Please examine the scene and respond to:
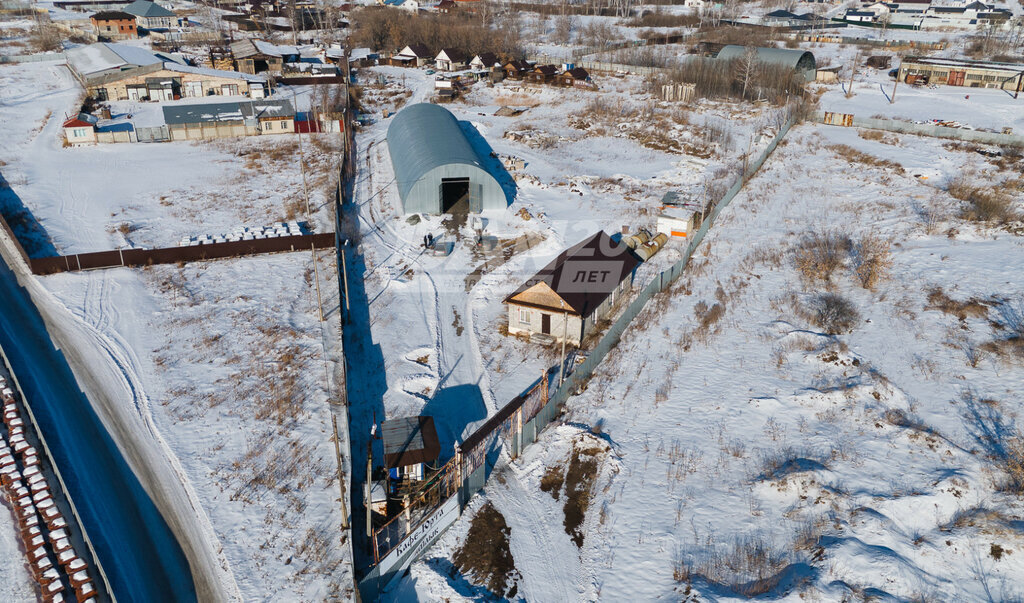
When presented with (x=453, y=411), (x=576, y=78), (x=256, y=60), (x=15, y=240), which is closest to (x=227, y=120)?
(x=15, y=240)

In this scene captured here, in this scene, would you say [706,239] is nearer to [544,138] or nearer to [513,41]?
[544,138]

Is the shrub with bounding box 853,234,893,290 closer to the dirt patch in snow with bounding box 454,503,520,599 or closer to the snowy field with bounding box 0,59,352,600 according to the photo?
the dirt patch in snow with bounding box 454,503,520,599

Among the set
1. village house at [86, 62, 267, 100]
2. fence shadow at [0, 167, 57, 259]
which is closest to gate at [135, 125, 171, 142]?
fence shadow at [0, 167, 57, 259]

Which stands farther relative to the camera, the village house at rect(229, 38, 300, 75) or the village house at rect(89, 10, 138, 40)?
the village house at rect(89, 10, 138, 40)

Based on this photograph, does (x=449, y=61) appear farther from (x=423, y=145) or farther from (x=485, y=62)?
(x=423, y=145)

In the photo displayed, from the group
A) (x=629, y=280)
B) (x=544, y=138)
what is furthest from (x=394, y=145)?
(x=629, y=280)

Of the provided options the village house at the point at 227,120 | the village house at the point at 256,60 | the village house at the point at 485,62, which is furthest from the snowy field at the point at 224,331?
the village house at the point at 485,62

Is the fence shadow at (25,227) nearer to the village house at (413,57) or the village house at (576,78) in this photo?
the village house at (576,78)
